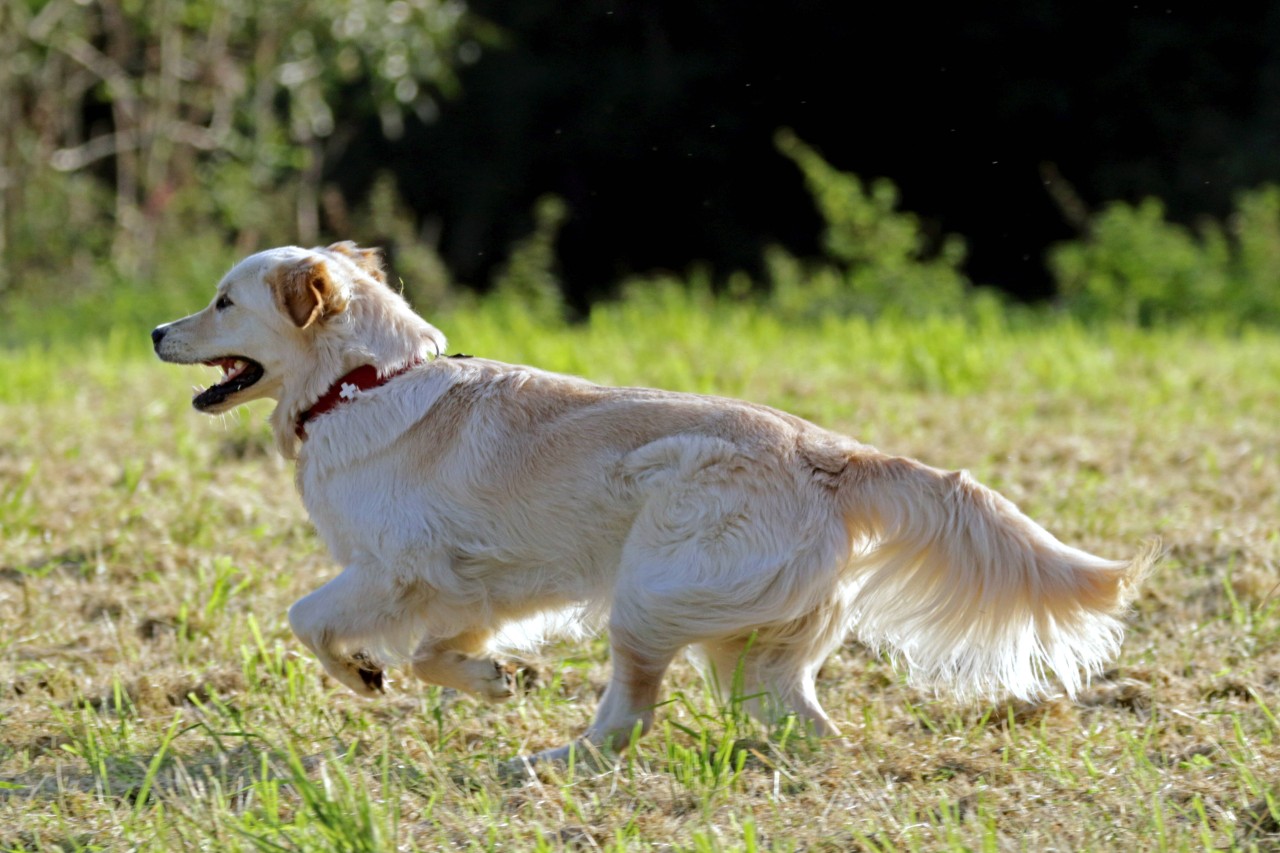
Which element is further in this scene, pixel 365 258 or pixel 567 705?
pixel 365 258

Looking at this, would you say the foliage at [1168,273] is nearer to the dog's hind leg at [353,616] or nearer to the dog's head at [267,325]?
the dog's head at [267,325]

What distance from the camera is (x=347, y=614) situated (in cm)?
374

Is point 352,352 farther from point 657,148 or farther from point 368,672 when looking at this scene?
point 657,148

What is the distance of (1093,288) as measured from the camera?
11570 millimetres

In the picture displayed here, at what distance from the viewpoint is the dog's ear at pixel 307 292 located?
3900 mm

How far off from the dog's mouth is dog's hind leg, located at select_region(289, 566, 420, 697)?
0.61 m

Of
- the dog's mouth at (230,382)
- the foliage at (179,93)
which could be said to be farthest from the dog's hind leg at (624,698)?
the foliage at (179,93)

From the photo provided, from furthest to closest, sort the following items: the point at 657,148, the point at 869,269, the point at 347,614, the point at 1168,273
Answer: the point at 657,148
the point at 869,269
the point at 1168,273
the point at 347,614

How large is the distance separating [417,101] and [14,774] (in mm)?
12400

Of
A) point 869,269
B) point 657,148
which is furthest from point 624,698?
point 657,148

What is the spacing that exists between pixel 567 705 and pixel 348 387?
1.01 metres

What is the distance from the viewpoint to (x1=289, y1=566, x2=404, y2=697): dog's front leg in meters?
3.75

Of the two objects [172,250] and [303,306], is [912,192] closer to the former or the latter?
[172,250]

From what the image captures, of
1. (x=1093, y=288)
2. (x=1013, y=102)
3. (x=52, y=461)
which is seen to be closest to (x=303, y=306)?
(x=52, y=461)
